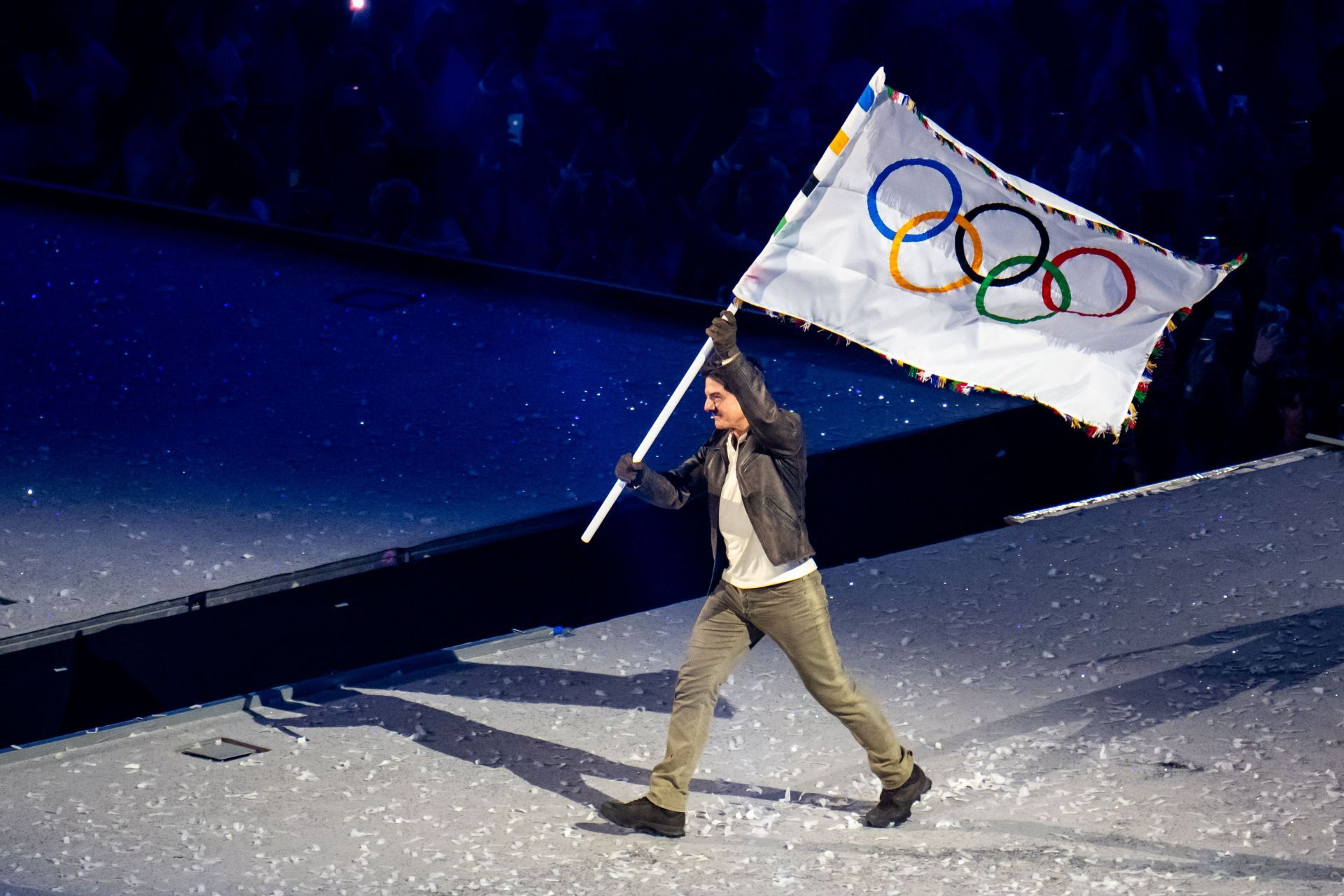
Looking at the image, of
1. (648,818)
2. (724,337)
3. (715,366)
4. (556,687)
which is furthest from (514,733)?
(724,337)

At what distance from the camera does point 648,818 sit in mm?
5664

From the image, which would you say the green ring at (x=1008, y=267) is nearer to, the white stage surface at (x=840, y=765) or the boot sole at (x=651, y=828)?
the white stage surface at (x=840, y=765)

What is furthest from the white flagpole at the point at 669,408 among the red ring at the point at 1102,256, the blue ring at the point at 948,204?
the red ring at the point at 1102,256

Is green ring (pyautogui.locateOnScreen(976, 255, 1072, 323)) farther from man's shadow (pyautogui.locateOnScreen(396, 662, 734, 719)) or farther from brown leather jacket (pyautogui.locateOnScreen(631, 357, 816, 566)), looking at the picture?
man's shadow (pyautogui.locateOnScreen(396, 662, 734, 719))

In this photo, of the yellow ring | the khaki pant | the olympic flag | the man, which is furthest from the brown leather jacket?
the yellow ring

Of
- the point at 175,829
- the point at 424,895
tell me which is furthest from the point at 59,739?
the point at 424,895

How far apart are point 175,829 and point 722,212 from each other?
23.6 feet

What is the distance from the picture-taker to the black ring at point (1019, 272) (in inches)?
241

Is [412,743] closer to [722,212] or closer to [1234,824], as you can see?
[1234,824]

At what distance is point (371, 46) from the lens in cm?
1343

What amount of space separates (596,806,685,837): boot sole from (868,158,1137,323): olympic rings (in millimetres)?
2101

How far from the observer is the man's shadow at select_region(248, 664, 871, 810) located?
20.1ft

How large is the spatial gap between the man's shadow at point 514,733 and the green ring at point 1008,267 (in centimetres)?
177

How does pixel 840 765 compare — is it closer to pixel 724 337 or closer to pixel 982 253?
pixel 724 337
